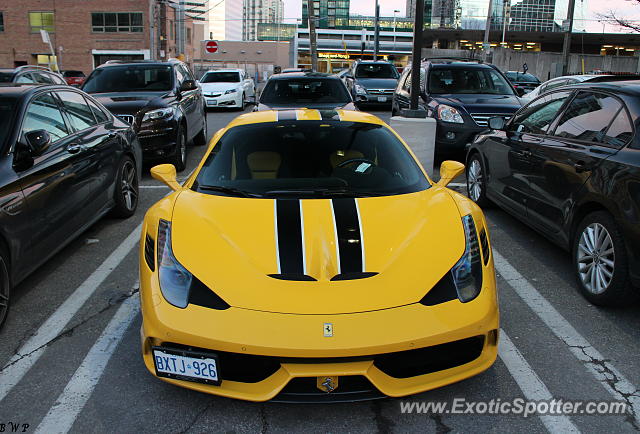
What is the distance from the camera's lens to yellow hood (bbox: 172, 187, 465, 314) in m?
2.74

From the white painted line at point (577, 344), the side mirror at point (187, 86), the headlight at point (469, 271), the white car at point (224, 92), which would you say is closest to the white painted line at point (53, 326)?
the headlight at point (469, 271)

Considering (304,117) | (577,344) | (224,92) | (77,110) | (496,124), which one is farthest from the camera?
(224,92)

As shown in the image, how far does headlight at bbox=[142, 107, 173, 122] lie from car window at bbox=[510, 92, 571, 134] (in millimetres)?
5315

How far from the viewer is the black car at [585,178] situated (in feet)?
12.7

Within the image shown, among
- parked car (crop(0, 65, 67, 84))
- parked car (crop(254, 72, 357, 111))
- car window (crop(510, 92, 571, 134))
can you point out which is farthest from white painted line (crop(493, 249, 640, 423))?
parked car (crop(0, 65, 67, 84))

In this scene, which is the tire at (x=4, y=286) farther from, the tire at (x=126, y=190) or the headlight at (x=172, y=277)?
the tire at (x=126, y=190)

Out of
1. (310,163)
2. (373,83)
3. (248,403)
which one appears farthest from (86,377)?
(373,83)

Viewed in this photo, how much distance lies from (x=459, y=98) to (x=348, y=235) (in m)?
7.48

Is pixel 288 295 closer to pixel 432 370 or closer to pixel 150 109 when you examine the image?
pixel 432 370

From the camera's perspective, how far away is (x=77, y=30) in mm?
54750

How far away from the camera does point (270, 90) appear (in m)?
10.1

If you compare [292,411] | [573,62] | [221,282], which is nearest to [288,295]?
[221,282]

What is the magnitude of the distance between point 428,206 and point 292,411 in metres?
1.45

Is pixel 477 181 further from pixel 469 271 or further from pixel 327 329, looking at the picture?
pixel 327 329
